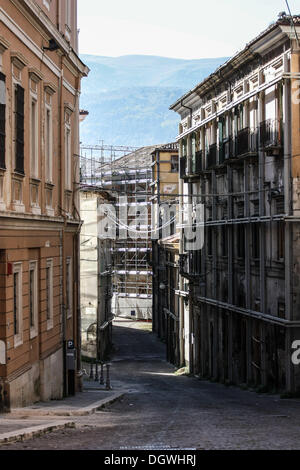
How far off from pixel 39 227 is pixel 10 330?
3292mm

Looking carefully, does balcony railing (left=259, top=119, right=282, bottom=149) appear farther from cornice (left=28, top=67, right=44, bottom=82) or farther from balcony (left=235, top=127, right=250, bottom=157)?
cornice (left=28, top=67, right=44, bottom=82)

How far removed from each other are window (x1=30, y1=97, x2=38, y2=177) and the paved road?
213 inches

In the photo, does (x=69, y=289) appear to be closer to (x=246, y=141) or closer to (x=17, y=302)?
(x=17, y=302)

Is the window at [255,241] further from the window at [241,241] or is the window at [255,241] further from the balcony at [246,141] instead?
the balcony at [246,141]

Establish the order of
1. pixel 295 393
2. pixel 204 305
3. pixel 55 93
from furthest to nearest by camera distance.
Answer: pixel 204 305
pixel 295 393
pixel 55 93

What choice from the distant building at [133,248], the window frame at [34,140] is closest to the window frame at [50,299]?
the window frame at [34,140]

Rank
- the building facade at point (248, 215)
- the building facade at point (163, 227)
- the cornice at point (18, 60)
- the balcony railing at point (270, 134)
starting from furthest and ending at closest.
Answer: the building facade at point (163, 227)
the balcony railing at point (270, 134)
the building facade at point (248, 215)
the cornice at point (18, 60)

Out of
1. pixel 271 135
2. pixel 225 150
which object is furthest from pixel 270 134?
pixel 225 150

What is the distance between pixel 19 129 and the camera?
16062 mm

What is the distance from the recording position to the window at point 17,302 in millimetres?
16094

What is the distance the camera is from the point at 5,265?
586 inches

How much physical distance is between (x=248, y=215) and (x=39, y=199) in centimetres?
1005
